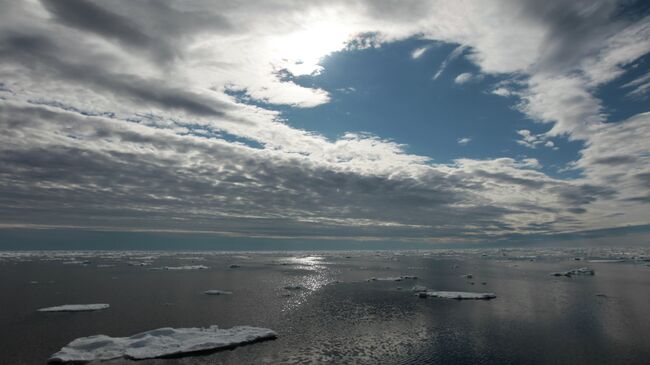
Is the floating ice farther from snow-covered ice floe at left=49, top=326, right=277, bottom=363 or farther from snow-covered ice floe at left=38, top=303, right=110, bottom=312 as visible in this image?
Answer: snow-covered ice floe at left=49, top=326, right=277, bottom=363

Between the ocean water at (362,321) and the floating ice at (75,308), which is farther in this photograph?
the floating ice at (75,308)

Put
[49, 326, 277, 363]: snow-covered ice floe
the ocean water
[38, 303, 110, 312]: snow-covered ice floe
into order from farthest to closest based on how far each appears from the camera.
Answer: [38, 303, 110, 312]: snow-covered ice floe
the ocean water
[49, 326, 277, 363]: snow-covered ice floe

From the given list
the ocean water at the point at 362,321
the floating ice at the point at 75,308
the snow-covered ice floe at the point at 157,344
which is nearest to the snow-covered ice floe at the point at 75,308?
the floating ice at the point at 75,308

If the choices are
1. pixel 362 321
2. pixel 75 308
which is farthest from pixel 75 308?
pixel 362 321

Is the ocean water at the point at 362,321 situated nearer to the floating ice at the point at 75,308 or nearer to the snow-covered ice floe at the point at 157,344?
the snow-covered ice floe at the point at 157,344

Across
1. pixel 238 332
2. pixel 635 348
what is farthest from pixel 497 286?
pixel 238 332

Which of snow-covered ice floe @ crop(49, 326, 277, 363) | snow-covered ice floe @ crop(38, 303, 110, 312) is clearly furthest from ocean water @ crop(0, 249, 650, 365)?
snow-covered ice floe @ crop(38, 303, 110, 312)

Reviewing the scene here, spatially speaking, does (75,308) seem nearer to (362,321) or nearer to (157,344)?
(157,344)

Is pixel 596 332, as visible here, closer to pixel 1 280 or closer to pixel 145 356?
pixel 145 356
